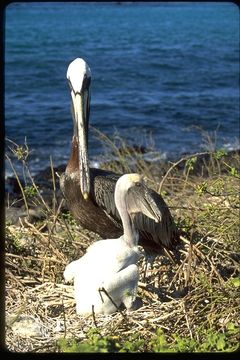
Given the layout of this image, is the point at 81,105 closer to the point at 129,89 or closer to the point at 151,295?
the point at 151,295

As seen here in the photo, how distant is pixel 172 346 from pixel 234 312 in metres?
0.62

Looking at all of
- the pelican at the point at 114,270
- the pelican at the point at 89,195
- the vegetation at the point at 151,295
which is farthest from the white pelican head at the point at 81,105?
the pelican at the point at 114,270

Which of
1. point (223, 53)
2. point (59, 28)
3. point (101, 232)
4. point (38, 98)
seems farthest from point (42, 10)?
point (101, 232)

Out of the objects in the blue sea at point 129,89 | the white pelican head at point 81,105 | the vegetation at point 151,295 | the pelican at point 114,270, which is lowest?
the blue sea at point 129,89

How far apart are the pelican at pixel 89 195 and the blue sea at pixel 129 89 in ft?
4.32

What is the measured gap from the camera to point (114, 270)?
402cm

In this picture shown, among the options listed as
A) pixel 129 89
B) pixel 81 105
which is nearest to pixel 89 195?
pixel 81 105

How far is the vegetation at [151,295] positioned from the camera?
3.68 metres

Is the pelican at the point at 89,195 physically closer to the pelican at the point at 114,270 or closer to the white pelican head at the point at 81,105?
the white pelican head at the point at 81,105

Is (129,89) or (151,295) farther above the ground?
(151,295)

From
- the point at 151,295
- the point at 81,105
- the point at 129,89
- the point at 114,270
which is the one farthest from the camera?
the point at 129,89

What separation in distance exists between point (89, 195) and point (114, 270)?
0.76 m

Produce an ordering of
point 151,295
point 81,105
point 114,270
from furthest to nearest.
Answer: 1. point 81,105
2. point 151,295
3. point 114,270

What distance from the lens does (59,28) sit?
47281 millimetres
